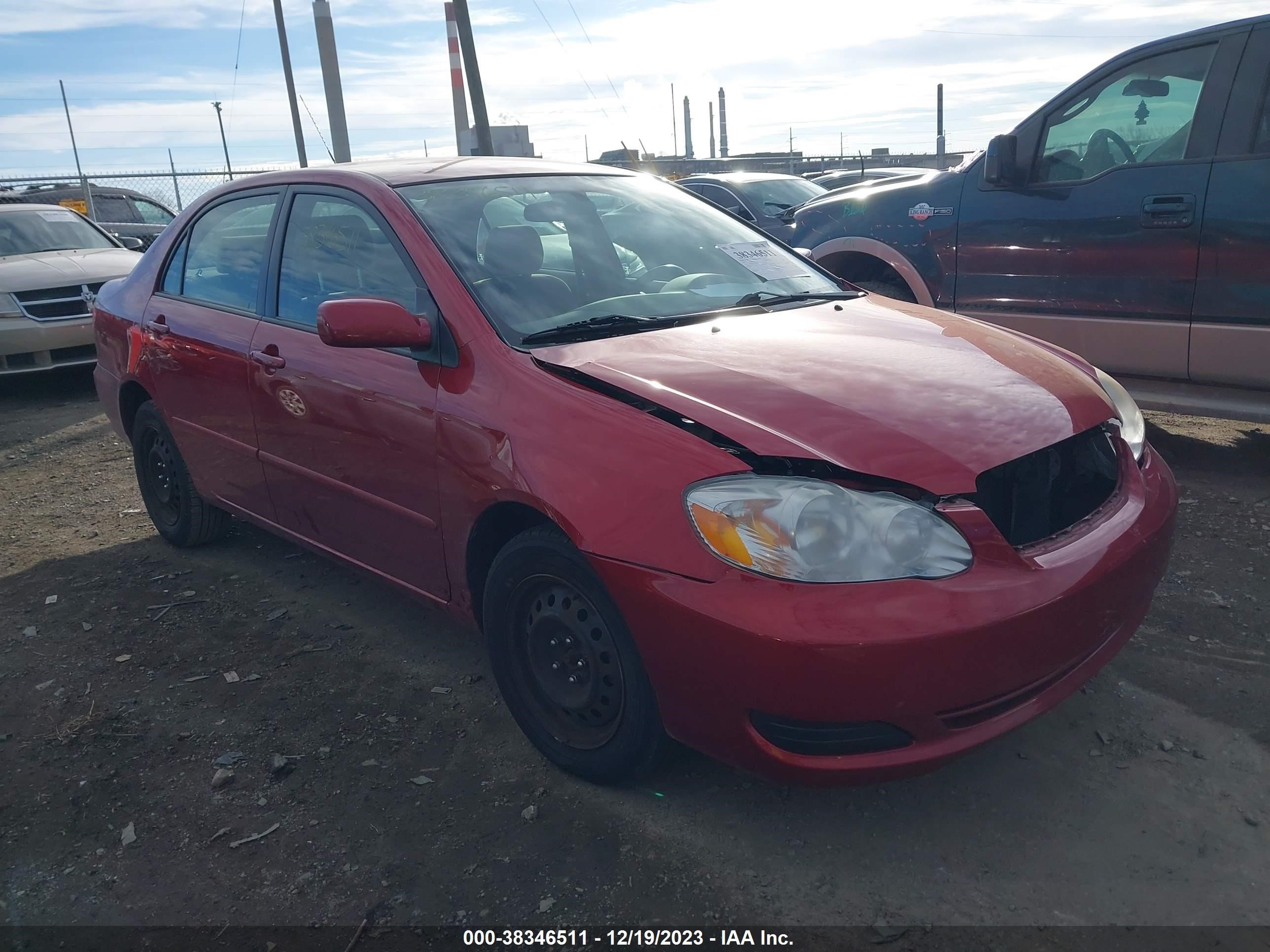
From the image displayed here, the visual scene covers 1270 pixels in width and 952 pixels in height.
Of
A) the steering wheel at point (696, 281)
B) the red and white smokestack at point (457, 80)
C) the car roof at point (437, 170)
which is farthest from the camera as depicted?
the red and white smokestack at point (457, 80)

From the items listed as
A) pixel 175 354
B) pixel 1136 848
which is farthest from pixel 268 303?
pixel 1136 848

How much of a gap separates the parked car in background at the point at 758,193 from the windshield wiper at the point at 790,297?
7766 mm

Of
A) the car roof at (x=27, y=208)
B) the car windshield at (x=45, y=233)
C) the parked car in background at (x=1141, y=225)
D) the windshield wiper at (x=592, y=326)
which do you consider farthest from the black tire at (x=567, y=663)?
the car roof at (x=27, y=208)

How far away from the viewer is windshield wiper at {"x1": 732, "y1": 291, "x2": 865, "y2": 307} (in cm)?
334

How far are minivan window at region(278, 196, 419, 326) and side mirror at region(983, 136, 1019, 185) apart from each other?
3.42m

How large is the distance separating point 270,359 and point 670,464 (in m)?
1.87

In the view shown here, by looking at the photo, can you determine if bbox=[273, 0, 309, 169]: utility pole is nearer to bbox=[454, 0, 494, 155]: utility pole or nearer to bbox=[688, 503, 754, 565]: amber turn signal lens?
bbox=[454, 0, 494, 155]: utility pole

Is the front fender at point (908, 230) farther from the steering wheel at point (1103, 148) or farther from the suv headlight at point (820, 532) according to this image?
the suv headlight at point (820, 532)

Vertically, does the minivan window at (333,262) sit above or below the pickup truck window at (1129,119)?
below

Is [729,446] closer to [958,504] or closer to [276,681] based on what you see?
[958,504]

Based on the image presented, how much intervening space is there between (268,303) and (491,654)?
1.66 m

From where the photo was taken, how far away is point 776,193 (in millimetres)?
12305

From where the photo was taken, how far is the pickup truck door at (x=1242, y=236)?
14.6 feet

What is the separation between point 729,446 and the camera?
2.31 meters
